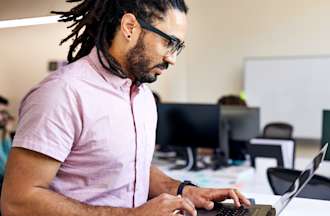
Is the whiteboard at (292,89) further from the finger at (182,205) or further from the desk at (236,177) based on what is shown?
the finger at (182,205)

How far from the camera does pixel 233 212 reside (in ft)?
3.87

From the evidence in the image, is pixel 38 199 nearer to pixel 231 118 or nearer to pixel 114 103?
pixel 114 103

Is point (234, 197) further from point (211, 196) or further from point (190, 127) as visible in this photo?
point (190, 127)

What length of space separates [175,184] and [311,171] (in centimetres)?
39

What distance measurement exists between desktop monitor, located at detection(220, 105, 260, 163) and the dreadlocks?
2298 mm

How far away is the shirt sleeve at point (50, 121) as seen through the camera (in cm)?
91

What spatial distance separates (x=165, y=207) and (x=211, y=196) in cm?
32

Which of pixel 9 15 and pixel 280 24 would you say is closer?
pixel 9 15

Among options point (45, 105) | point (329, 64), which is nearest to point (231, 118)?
point (329, 64)

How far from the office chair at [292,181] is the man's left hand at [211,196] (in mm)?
719

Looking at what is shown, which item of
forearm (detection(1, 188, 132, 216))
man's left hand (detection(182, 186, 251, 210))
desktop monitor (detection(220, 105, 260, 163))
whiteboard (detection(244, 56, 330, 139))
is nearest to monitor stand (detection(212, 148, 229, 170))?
desktop monitor (detection(220, 105, 260, 163))

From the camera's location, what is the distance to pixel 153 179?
1.33m

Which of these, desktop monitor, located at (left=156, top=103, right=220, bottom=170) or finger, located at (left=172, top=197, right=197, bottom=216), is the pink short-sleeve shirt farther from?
desktop monitor, located at (left=156, top=103, right=220, bottom=170)

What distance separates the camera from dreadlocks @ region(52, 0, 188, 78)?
1067mm
